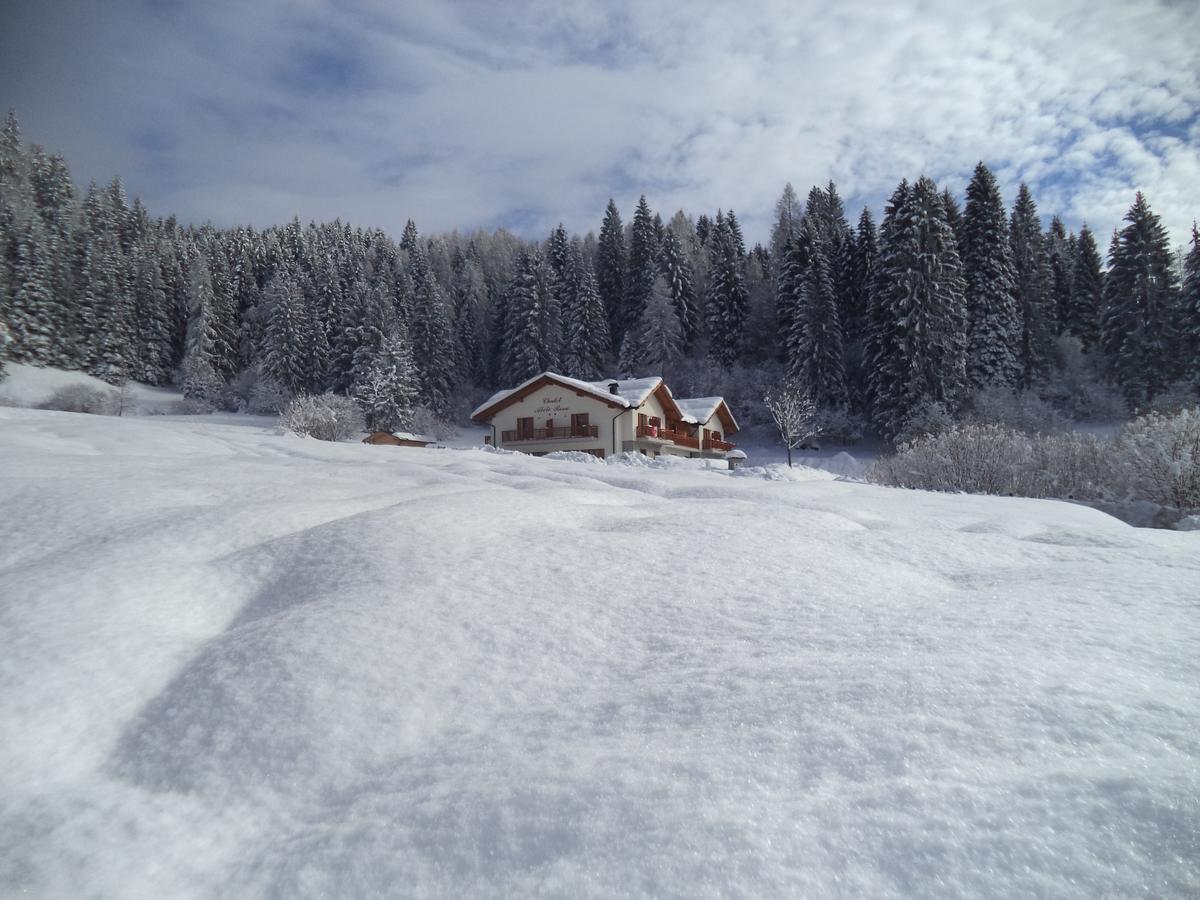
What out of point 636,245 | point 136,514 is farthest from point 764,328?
point 136,514

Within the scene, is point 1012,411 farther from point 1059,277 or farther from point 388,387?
point 388,387

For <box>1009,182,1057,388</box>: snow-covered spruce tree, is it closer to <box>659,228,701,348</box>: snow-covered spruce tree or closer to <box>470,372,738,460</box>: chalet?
<box>470,372,738,460</box>: chalet

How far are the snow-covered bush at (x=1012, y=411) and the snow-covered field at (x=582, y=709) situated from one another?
34.2 metres

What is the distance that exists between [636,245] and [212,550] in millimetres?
57759

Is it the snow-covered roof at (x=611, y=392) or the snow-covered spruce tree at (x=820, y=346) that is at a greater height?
the snow-covered spruce tree at (x=820, y=346)

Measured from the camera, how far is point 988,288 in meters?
37.7

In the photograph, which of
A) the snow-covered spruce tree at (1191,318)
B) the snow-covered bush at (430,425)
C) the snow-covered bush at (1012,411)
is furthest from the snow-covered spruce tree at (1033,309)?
the snow-covered bush at (430,425)

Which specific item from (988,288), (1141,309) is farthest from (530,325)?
(1141,309)

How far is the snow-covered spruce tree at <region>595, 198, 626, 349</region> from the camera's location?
58.2 m

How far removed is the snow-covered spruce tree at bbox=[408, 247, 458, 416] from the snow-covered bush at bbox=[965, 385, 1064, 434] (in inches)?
1516

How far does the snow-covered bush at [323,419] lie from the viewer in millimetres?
32250

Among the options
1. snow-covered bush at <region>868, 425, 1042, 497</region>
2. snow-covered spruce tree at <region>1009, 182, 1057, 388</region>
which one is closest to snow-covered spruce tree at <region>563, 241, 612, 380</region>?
snow-covered spruce tree at <region>1009, 182, 1057, 388</region>

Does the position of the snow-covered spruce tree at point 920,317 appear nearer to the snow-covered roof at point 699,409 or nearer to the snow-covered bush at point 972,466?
the snow-covered roof at point 699,409

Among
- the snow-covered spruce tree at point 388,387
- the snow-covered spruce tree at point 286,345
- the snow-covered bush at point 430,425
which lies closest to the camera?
the snow-covered spruce tree at point 388,387
